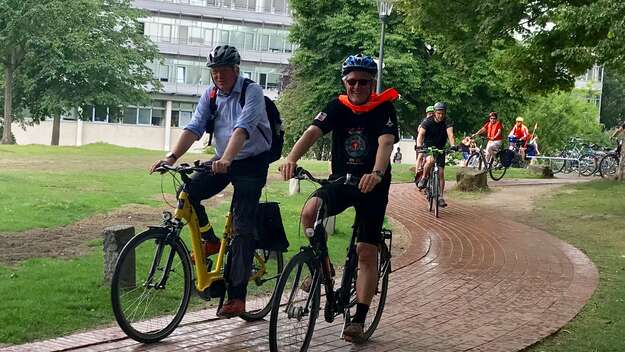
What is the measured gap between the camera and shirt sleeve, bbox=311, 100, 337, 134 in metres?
5.57

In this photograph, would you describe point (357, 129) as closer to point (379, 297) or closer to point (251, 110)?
point (251, 110)

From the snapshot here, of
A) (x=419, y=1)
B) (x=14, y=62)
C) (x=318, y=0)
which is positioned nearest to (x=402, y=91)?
(x=318, y=0)

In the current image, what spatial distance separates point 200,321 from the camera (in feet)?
20.2

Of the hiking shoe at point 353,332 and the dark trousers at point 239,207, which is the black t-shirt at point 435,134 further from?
the hiking shoe at point 353,332

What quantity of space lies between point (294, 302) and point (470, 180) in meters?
14.2

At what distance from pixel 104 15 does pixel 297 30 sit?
17.0 meters

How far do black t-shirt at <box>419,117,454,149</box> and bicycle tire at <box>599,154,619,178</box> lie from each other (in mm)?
14338

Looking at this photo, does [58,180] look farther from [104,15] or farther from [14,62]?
[104,15]

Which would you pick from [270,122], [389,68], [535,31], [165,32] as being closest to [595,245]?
[535,31]

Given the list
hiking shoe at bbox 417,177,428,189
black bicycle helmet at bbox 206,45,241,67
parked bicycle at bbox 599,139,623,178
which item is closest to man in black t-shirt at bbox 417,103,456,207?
hiking shoe at bbox 417,177,428,189

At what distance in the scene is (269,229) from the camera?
20.0ft

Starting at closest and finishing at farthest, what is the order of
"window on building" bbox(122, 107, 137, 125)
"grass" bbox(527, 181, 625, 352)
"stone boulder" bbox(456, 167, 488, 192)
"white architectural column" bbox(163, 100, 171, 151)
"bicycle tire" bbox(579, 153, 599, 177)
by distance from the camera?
"grass" bbox(527, 181, 625, 352) < "stone boulder" bbox(456, 167, 488, 192) < "bicycle tire" bbox(579, 153, 599, 177) < "window on building" bbox(122, 107, 137, 125) < "white architectural column" bbox(163, 100, 171, 151)

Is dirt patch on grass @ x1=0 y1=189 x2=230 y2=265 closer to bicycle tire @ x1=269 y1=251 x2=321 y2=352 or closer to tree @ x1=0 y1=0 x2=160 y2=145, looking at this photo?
bicycle tire @ x1=269 y1=251 x2=321 y2=352

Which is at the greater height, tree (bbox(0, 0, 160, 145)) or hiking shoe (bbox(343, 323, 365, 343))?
tree (bbox(0, 0, 160, 145))
